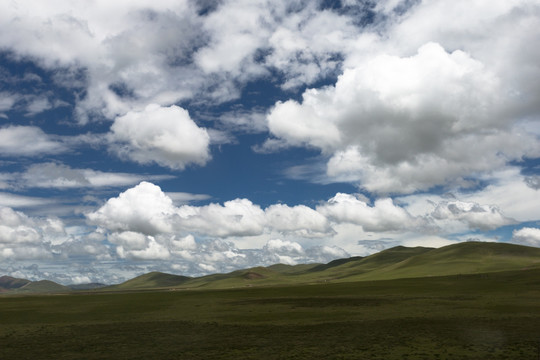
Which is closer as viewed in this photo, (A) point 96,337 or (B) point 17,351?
(B) point 17,351

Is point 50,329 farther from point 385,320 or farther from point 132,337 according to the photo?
point 385,320

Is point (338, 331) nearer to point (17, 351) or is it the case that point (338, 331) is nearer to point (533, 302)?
point (17, 351)

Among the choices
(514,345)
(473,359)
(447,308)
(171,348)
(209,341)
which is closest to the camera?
(473,359)

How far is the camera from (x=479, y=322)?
50344 millimetres

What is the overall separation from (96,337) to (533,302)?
231 feet

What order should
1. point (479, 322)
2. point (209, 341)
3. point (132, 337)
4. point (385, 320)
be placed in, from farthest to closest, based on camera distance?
point (385, 320) < point (479, 322) < point (132, 337) < point (209, 341)

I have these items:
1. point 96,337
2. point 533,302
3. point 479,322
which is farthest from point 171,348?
point 533,302

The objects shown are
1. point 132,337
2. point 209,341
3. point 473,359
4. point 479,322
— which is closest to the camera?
point 473,359

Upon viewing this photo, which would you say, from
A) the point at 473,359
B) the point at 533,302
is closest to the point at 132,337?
the point at 473,359

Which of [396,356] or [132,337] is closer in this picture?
[396,356]

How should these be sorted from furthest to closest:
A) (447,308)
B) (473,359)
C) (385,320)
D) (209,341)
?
(447,308), (385,320), (209,341), (473,359)

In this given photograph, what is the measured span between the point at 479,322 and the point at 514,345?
50.8 ft

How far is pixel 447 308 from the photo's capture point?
67.6m

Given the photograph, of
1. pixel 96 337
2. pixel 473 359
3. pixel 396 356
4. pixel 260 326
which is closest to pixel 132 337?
pixel 96 337
